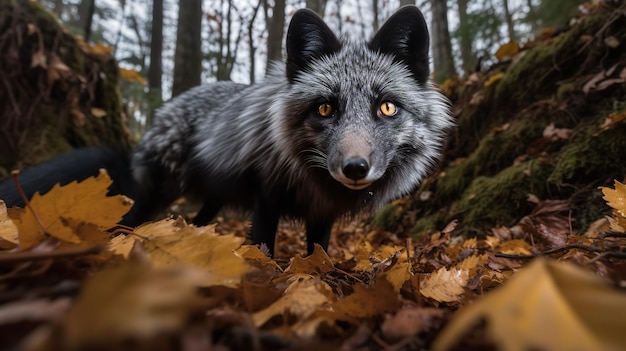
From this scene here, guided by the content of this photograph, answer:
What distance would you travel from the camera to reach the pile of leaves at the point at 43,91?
5.12 m

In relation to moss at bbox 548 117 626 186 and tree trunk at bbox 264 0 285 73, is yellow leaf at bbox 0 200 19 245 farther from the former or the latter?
tree trunk at bbox 264 0 285 73

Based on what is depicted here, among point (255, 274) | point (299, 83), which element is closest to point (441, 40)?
point (299, 83)

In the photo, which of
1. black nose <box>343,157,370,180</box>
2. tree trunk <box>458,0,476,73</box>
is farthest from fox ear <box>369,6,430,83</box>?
tree trunk <box>458,0,476,73</box>

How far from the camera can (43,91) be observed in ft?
17.6

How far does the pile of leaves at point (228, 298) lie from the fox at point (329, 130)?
137cm

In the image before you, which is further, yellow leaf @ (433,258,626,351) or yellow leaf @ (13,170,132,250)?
yellow leaf @ (13,170,132,250)

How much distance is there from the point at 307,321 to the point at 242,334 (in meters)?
0.20

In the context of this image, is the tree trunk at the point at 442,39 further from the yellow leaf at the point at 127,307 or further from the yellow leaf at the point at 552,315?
the yellow leaf at the point at 127,307

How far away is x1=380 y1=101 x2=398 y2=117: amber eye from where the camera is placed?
3.11 meters

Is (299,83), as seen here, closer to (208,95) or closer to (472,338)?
(208,95)

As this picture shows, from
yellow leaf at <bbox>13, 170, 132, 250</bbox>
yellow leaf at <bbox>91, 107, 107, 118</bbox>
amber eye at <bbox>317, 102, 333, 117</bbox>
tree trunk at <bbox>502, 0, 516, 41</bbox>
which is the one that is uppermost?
tree trunk at <bbox>502, 0, 516, 41</bbox>

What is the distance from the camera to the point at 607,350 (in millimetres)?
593

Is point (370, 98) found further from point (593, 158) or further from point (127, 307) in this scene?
point (127, 307)

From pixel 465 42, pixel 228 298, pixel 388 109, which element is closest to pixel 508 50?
pixel 388 109
